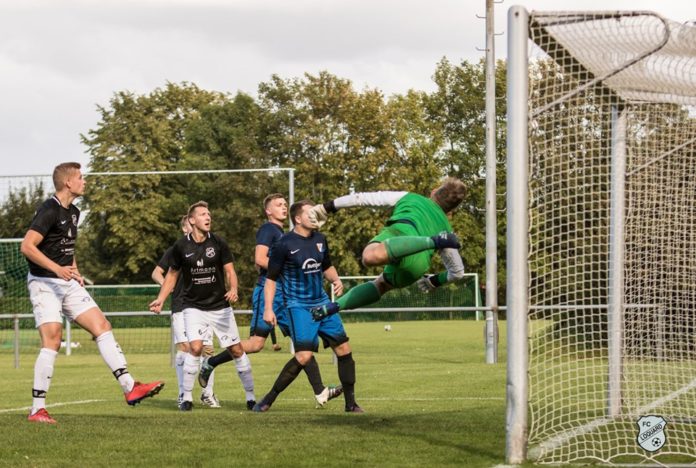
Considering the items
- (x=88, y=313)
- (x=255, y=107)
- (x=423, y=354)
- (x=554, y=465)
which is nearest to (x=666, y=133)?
(x=554, y=465)

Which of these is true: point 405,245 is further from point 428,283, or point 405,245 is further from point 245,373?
point 245,373

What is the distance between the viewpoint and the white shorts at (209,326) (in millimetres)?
12234

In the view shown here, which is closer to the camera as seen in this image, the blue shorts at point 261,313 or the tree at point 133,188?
the blue shorts at point 261,313

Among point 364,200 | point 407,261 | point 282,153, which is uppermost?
point 282,153

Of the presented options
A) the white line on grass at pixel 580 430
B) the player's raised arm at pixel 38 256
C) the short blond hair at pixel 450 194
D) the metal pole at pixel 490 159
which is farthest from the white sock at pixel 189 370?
the metal pole at pixel 490 159

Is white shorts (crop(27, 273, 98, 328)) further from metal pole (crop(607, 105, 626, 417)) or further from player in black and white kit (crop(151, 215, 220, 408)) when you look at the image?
metal pole (crop(607, 105, 626, 417))

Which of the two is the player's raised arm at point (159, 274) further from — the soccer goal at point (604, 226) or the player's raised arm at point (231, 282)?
the soccer goal at point (604, 226)

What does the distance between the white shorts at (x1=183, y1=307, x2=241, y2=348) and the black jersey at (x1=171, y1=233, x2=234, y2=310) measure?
0.07m

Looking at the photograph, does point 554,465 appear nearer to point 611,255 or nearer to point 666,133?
point 611,255

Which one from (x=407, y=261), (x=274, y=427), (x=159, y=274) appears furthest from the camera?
(x=159, y=274)

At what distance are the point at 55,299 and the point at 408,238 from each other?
3105 millimetres

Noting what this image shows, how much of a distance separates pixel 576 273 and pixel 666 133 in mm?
1886

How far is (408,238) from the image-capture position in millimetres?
9438

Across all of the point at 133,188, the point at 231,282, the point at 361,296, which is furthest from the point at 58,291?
the point at 133,188
